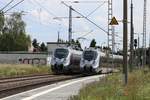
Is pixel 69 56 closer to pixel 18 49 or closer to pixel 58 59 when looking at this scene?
pixel 58 59

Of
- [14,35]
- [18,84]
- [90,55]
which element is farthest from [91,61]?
[14,35]

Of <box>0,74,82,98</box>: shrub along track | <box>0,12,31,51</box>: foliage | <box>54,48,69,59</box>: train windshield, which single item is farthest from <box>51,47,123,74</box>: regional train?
<box>0,12,31,51</box>: foliage

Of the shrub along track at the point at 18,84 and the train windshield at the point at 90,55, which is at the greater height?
the train windshield at the point at 90,55

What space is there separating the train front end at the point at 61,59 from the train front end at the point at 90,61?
7.03 feet

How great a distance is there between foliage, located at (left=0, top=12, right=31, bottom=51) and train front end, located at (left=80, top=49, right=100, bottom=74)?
96407 millimetres

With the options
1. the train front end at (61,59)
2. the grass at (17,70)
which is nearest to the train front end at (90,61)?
the train front end at (61,59)

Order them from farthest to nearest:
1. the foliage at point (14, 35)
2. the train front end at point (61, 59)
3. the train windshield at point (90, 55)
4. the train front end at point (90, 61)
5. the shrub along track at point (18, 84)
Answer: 1. the foliage at point (14, 35)
2. the train windshield at point (90, 55)
3. the train front end at point (90, 61)
4. the train front end at point (61, 59)
5. the shrub along track at point (18, 84)

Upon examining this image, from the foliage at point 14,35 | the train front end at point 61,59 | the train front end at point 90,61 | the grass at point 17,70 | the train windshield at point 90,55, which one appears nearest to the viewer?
the grass at point 17,70

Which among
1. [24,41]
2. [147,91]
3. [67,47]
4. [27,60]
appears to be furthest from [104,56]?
[24,41]

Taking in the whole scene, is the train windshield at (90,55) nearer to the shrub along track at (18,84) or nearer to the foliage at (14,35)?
the shrub along track at (18,84)

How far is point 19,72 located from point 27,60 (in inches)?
1449

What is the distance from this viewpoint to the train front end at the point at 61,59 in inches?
2228

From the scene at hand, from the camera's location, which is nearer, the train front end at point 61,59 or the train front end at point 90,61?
the train front end at point 61,59

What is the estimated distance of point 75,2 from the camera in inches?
2328
